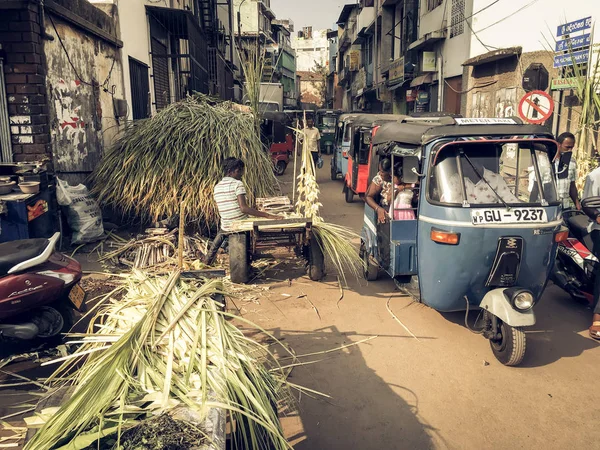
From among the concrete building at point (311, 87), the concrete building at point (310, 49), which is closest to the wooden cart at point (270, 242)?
the concrete building at point (311, 87)

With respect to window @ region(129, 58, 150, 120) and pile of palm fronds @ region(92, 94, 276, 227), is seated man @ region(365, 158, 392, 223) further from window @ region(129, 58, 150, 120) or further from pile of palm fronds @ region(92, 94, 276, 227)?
window @ region(129, 58, 150, 120)

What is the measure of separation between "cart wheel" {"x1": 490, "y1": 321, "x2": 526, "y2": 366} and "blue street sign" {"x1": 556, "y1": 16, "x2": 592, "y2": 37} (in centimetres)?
853

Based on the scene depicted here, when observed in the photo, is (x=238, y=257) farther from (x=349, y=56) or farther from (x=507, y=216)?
(x=349, y=56)

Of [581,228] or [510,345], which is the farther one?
[581,228]

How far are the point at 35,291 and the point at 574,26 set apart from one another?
446 inches

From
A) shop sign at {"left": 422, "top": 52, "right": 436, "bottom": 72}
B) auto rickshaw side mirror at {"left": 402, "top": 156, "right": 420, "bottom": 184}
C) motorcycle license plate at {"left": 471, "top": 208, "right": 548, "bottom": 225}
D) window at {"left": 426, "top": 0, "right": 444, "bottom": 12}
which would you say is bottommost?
motorcycle license plate at {"left": 471, "top": 208, "right": 548, "bottom": 225}

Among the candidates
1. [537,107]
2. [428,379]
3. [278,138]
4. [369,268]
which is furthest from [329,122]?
[428,379]

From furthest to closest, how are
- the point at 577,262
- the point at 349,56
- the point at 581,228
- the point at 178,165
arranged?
the point at 349,56
the point at 178,165
the point at 577,262
the point at 581,228

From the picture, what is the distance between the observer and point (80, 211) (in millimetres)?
7570

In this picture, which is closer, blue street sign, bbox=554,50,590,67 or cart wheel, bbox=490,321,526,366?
cart wheel, bbox=490,321,526,366

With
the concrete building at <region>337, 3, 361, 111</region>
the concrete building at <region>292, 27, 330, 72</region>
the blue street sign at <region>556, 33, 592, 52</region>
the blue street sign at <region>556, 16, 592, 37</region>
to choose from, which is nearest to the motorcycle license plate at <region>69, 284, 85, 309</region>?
the blue street sign at <region>556, 33, 592, 52</region>

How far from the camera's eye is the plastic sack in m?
7.24

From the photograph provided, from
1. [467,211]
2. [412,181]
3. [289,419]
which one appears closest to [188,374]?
[289,419]

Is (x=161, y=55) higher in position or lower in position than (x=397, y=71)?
lower
